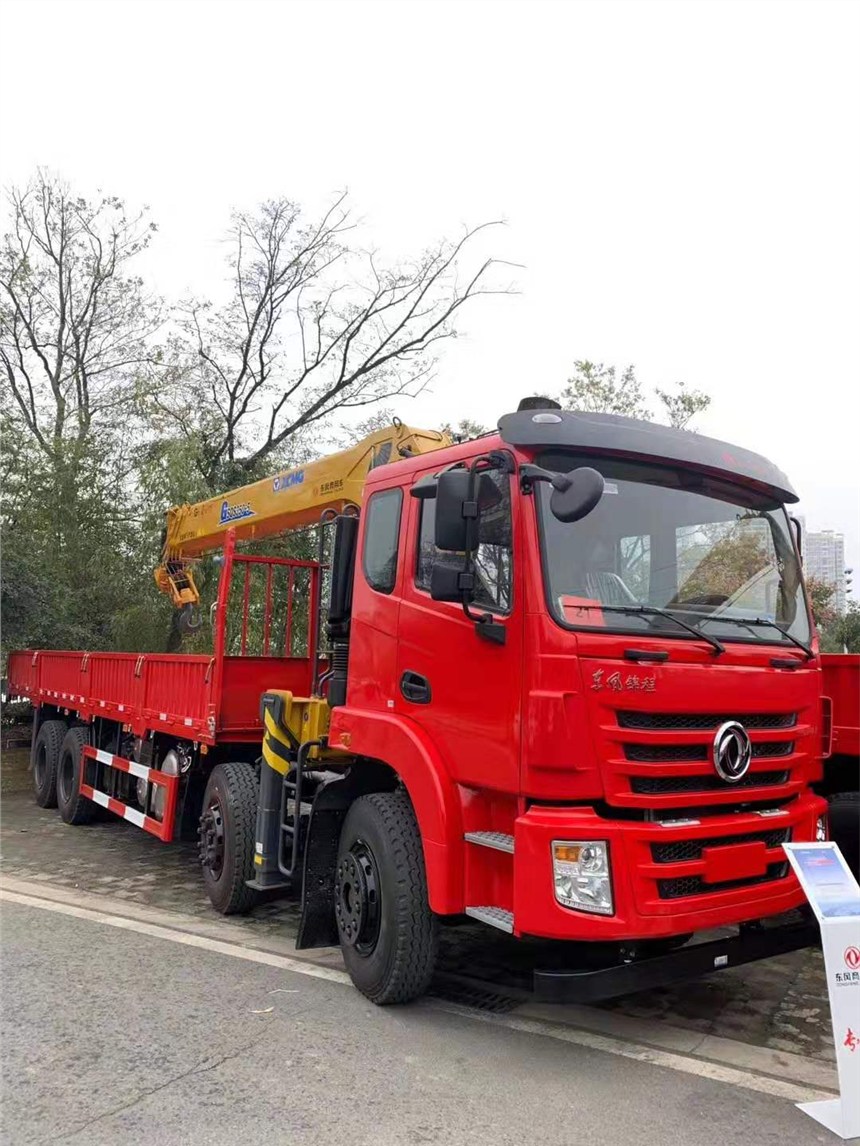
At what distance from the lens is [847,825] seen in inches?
209

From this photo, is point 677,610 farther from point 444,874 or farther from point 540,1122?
point 540,1122

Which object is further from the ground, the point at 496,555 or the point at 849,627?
the point at 849,627

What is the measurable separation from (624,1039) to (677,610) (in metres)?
1.99

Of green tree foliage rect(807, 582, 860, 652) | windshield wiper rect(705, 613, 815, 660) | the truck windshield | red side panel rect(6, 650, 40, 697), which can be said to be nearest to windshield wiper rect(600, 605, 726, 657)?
the truck windshield

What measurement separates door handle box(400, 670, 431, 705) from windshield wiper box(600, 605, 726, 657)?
1.05 m

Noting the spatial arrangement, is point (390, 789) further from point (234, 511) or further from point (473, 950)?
point (234, 511)

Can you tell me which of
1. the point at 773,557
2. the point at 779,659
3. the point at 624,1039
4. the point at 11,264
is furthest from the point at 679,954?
the point at 11,264

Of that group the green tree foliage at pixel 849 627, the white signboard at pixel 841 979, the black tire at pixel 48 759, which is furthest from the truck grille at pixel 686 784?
the green tree foliage at pixel 849 627

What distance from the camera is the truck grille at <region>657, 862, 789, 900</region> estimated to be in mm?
3557

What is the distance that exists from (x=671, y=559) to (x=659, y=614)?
362 mm

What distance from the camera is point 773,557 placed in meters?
4.52

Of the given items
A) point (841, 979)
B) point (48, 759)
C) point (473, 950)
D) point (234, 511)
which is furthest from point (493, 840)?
point (48, 759)

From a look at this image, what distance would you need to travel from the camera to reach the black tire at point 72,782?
9508 mm

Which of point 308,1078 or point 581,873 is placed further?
point 308,1078
